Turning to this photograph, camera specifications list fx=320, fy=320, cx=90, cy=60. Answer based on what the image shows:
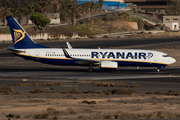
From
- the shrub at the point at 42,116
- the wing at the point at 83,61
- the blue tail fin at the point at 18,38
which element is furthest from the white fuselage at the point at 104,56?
the shrub at the point at 42,116

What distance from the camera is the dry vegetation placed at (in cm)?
2143

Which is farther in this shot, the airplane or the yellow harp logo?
the yellow harp logo

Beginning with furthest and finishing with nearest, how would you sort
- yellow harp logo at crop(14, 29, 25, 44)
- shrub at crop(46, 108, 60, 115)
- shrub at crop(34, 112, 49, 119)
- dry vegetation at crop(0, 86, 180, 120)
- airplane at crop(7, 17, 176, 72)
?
yellow harp logo at crop(14, 29, 25, 44), airplane at crop(7, 17, 176, 72), shrub at crop(46, 108, 60, 115), dry vegetation at crop(0, 86, 180, 120), shrub at crop(34, 112, 49, 119)

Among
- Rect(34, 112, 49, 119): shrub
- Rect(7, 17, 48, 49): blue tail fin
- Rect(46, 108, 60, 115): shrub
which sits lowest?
Rect(46, 108, 60, 115): shrub

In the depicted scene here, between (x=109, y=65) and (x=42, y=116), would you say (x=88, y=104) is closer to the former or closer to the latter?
(x=42, y=116)

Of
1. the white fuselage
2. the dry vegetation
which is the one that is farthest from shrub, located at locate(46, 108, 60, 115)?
the white fuselage

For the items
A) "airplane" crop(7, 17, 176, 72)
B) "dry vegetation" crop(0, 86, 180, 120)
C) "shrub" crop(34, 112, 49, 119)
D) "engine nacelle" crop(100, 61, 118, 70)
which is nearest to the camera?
"shrub" crop(34, 112, 49, 119)

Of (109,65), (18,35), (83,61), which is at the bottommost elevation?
(109,65)

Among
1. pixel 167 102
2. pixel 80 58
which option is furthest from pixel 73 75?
pixel 167 102

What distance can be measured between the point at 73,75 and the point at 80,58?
402cm

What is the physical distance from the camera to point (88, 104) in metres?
26.0

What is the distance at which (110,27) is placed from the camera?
163 m

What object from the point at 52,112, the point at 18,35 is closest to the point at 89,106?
the point at 52,112

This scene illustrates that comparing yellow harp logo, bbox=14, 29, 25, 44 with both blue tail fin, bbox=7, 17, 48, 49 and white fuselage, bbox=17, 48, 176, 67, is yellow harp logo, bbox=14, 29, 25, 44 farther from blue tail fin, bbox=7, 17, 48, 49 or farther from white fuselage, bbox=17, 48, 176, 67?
white fuselage, bbox=17, 48, 176, 67
